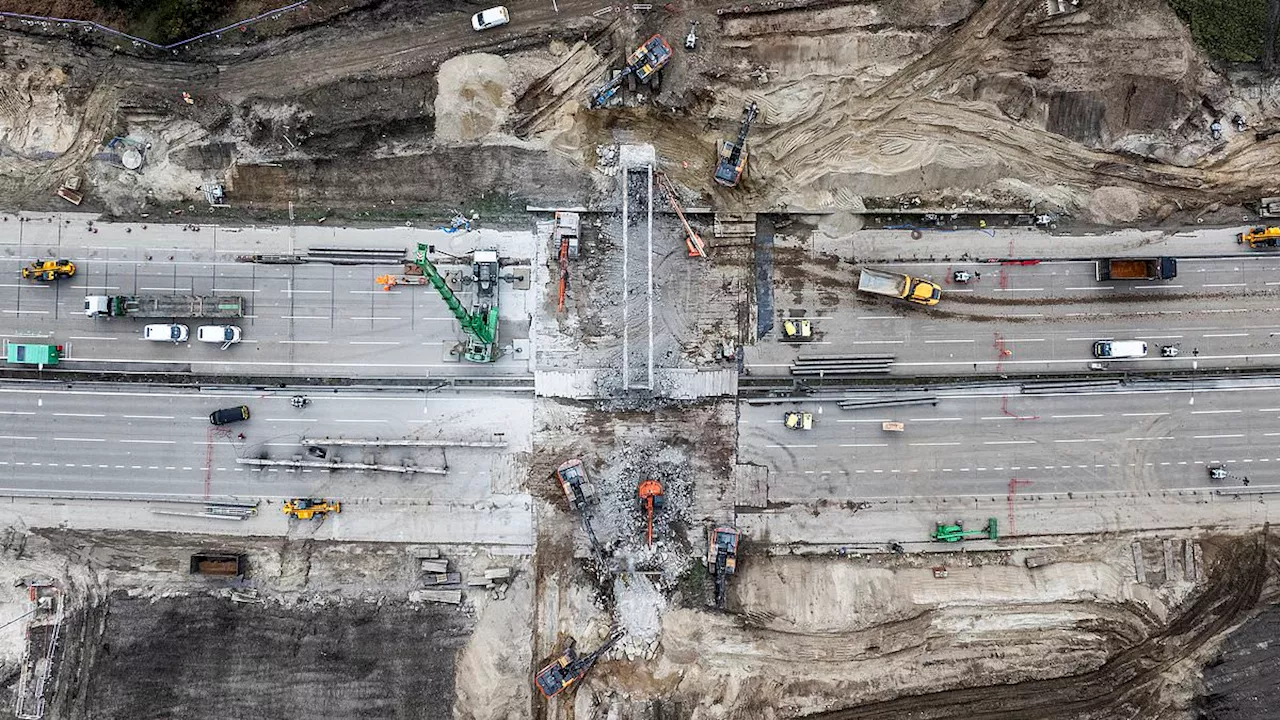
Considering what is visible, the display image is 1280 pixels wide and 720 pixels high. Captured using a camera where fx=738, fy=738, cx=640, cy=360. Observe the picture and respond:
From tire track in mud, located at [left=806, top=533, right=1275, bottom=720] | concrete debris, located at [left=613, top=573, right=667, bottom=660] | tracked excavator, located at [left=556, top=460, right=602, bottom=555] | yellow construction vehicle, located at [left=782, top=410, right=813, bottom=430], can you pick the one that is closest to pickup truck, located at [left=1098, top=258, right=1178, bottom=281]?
tire track in mud, located at [left=806, top=533, right=1275, bottom=720]

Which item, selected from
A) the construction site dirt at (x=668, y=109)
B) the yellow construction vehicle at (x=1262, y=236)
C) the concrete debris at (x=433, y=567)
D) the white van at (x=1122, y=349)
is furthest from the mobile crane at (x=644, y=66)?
the yellow construction vehicle at (x=1262, y=236)

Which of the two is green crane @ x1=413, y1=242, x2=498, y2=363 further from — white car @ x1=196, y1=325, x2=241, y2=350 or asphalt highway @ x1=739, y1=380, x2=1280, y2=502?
asphalt highway @ x1=739, y1=380, x2=1280, y2=502

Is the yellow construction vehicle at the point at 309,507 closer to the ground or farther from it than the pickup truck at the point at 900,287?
closer to the ground

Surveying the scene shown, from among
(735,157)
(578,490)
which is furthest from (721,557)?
(735,157)

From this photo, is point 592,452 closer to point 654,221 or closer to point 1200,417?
point 654,221

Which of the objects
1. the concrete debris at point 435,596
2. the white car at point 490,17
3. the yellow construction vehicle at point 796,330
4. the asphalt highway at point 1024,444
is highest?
the white car at point 490,17

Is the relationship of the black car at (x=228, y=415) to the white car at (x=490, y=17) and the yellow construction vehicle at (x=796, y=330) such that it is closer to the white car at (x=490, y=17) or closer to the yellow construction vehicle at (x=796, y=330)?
the white car at (x=490, y=17)
